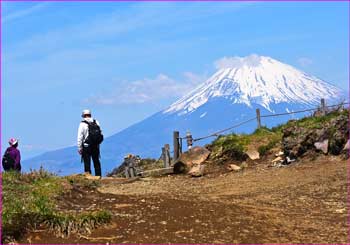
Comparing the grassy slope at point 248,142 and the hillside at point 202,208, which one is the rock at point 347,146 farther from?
the grassy slope at point 248,142

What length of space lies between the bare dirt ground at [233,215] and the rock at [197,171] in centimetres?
372

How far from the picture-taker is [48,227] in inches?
250

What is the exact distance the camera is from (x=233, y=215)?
24.2ft

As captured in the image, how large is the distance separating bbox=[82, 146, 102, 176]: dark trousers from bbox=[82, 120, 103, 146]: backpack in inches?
6.6

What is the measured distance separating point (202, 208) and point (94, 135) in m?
6.59

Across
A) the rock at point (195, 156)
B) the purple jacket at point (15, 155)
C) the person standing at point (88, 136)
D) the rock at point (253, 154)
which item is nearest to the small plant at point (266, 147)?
the rock at point (253, 154)

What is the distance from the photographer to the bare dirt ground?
6.33m

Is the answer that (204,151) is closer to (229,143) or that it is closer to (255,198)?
(229,143)

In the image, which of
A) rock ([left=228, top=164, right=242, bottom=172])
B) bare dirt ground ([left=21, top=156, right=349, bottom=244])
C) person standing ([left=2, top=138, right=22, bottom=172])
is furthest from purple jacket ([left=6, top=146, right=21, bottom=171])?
rock ([left=228, top=164, right=242, bottom=172])

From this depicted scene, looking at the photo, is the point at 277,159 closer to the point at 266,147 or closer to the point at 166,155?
the point at 266,147

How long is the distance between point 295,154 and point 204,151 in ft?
11.7

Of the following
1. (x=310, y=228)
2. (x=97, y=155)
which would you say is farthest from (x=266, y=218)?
(x=97, y=155)

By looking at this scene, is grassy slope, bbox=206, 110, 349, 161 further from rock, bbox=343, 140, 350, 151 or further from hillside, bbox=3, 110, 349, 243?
hillside, bbox=3, 110, 349, 243

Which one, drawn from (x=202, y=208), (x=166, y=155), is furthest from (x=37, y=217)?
(x=166, y=155)
